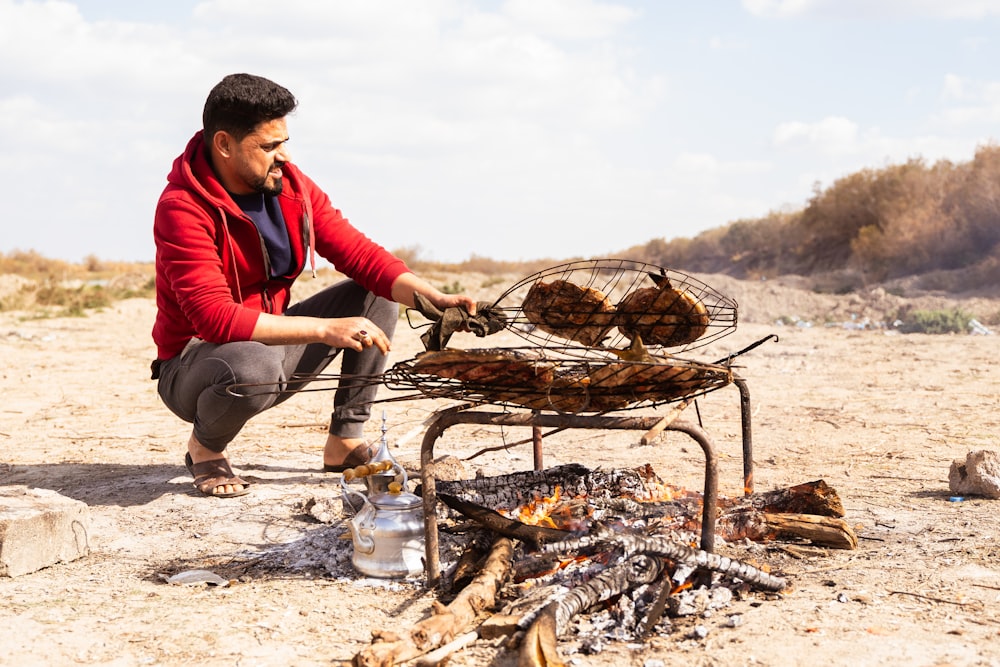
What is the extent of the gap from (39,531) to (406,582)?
1469 mm

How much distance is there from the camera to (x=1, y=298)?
14.3m

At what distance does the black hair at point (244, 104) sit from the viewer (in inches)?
151

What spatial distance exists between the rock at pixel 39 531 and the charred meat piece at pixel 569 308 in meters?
2.03

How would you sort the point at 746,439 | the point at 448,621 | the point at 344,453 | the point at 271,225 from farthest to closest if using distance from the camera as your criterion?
the point at 344,453
the point at 271,225
the point at 746,439
the point at 448,621

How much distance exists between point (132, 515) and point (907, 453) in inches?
166

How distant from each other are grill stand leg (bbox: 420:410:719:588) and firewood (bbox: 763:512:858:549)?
56 centimetres

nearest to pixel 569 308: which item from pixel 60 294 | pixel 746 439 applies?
pixel 746 439

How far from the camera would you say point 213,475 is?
4371 mm

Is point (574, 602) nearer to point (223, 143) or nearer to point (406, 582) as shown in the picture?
point (406, 582)

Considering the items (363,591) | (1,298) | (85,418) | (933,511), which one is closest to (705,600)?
(363,591)

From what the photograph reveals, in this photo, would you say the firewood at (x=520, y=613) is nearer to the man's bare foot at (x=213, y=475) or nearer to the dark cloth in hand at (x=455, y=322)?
the dark cloth in hand at (x=455, y=322)

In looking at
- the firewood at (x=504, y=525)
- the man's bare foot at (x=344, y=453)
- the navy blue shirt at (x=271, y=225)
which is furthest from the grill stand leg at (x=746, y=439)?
the navy blue shirt at (x=271, y=225)

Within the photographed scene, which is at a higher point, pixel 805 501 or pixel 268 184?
pixel 268 184

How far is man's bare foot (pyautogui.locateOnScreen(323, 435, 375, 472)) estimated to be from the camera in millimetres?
4816
